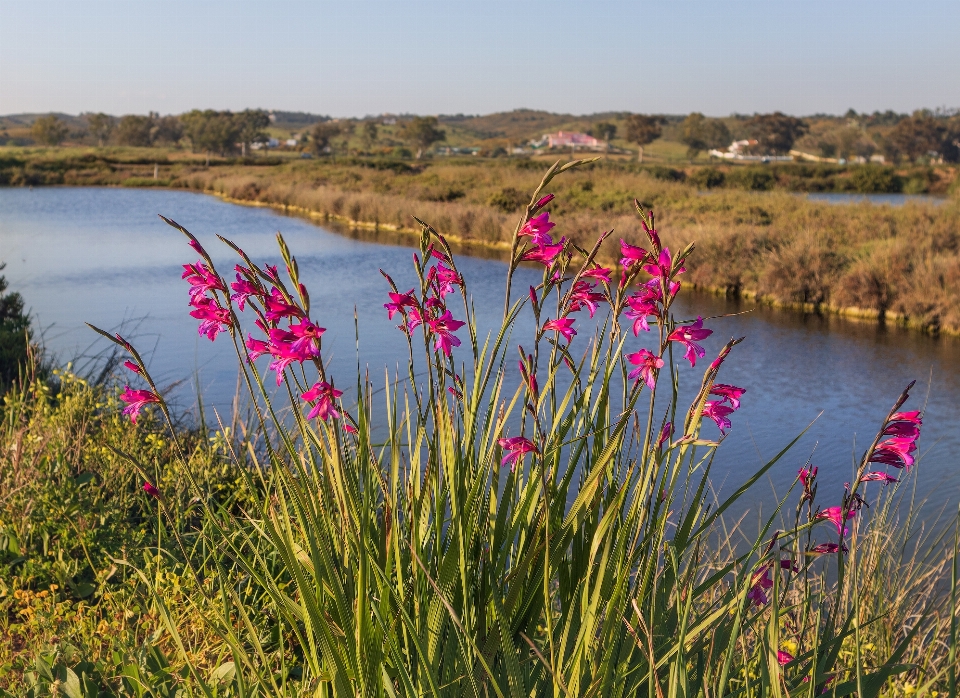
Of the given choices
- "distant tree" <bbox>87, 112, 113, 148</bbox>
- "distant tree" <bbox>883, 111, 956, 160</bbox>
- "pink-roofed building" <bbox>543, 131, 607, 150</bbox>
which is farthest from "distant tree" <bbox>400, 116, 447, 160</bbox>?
"distant tree" <bbox>883, 111, 956, 160</bbox>

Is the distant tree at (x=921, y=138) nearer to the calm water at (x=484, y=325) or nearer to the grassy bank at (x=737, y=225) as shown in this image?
the grassy bank at (x=737, y=225)

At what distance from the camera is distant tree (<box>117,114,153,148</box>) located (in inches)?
3009

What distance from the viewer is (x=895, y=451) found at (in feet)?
4.21

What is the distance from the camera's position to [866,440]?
6473mm

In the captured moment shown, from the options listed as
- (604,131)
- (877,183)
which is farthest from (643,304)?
(604,131)

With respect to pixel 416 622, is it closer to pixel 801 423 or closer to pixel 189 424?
pixel 189 424

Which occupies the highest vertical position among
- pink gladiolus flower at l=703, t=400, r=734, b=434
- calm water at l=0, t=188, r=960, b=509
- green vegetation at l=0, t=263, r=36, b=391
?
pink gladiolus flower at l=703, t=400, r=734, b=434

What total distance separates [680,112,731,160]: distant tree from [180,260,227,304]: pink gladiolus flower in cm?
6815

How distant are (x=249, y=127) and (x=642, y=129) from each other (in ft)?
100

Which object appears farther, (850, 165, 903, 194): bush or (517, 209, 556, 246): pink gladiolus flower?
(850, 165, 903, 194): bush

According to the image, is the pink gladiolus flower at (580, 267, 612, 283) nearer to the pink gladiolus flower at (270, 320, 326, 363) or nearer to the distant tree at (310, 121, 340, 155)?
the pink gladiolus flower at (270, 320, 326, 363)

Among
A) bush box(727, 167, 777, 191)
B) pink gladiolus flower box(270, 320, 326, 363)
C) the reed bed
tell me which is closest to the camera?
pink gladiolus flower box(270, 320, 326, 363)

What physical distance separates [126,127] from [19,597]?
269 ft

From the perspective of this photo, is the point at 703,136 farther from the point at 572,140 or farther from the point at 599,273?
the point at 599,273
